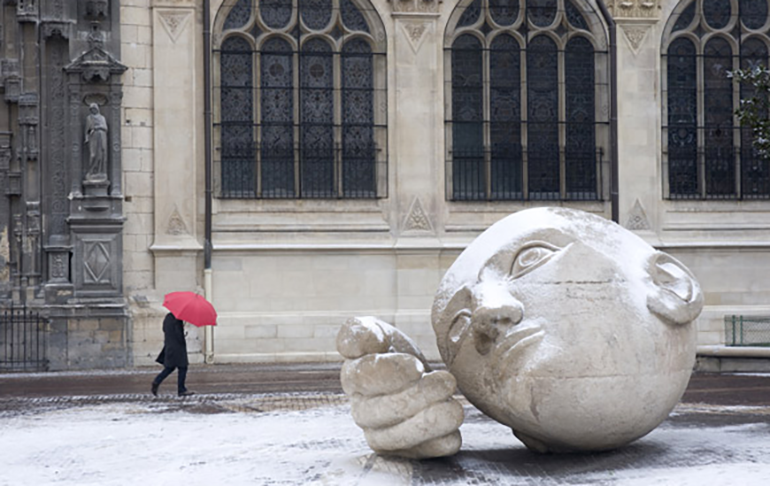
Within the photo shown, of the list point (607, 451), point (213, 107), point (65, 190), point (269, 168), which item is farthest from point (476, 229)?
point (607, 451)

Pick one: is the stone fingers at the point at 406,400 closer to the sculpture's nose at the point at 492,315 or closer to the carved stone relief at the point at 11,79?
the sculpture's nose at the point at 492,315

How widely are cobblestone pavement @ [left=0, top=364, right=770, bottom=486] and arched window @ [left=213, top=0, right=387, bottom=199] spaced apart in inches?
167

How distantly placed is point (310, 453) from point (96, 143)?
13350 millimetres

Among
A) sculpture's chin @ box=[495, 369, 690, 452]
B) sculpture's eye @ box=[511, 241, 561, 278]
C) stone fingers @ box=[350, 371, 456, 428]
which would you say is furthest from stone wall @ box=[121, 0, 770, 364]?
sculpture's chin @ box=[495, 369, 690, 452]

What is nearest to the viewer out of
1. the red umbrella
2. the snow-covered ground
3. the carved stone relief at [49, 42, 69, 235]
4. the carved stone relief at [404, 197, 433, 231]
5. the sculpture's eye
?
the snow-covered ground

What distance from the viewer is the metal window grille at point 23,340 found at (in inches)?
838

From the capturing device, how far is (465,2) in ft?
78.9

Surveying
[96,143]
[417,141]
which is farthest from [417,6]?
[96,143]

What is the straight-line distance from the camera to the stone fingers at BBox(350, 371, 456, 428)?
28.8ft

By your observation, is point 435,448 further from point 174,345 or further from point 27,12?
point 27,12

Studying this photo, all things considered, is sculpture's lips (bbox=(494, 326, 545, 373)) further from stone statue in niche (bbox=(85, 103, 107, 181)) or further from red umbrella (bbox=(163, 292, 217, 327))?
stone statue in niche (bbox=(85, 103, 107, 181))

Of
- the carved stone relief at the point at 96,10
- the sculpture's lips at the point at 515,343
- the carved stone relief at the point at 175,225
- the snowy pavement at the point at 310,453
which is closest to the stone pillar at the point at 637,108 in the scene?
the carved stone relief at the point at 175,225

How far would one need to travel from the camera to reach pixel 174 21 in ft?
74.2

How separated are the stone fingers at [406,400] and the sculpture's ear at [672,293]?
70.8 inches
